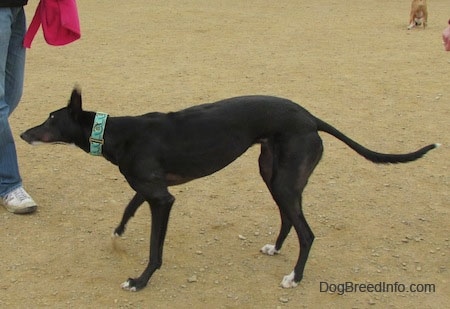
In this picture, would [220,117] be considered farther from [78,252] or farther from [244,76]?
[244,76]

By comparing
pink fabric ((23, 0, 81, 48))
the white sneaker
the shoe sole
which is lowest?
the shoe sole

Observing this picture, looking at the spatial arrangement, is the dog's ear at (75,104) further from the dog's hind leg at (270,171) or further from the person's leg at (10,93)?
the dog's hind leg at (270,171)

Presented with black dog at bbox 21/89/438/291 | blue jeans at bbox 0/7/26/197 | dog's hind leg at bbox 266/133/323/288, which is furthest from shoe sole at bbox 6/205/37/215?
dog's hind leg at bbox 266/133/323/288

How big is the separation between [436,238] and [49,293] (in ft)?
8.03

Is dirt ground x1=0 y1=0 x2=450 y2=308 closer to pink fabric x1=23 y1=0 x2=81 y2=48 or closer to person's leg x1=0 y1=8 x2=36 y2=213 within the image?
person's leg x1=0 y1=8 x2=36 y2=213

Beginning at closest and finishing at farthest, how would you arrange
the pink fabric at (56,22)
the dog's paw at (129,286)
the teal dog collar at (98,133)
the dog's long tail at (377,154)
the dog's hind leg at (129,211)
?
1. the teal dog collar at (98,133)
2. the dog's paw at (129,286)
3. the dog's long tail at (377,154)
4. the dog's hind leg at (129,211)
5. the pink fabric at (56,22)

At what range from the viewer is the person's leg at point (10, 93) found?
13.1 ft

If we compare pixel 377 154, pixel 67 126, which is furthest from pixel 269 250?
pixel 67 126

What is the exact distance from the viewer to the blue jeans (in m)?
3.96

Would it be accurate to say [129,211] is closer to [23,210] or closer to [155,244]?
[155,244]

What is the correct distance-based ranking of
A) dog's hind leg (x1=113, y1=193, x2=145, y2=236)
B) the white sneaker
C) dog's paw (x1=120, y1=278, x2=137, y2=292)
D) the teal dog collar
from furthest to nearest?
1. the white sneaker
2. dog's hind leg (x1=113, y1=193, x2=145, y2=236)
3. dog's paw (x1=120, y1=278, x2=137, y2=292)
4. the teal dog collar

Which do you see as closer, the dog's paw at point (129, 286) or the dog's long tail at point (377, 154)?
the dog's paw at point (129, 286)

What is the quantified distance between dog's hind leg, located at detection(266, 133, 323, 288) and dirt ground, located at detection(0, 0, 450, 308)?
17cm

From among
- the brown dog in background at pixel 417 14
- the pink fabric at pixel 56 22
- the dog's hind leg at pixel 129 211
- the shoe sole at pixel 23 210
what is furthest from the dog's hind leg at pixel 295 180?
the brown dog in background at pixel 417 14
